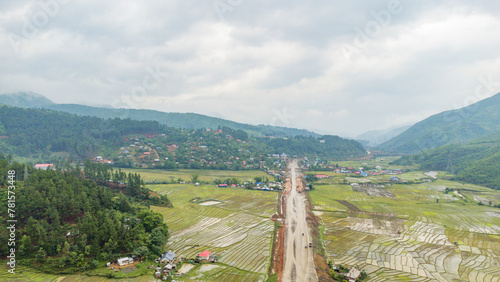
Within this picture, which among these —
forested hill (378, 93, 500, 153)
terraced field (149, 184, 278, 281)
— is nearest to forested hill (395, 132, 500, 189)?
forested hill (378, 93, 500, 153)

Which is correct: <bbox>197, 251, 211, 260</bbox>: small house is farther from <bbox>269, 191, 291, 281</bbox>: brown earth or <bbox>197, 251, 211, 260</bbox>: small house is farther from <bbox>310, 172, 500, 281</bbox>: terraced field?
<bbox>310, 172, 500, 281</bbox>: terraced field

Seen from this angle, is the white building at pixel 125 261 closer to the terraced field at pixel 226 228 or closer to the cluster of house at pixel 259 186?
the terraced field at pixel 226 228

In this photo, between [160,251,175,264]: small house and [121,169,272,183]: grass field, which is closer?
[160,251,175,264]: small house

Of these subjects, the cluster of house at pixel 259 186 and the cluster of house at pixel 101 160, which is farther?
the cluster of house at pixel 101 160

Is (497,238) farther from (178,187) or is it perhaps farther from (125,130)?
(125,130)

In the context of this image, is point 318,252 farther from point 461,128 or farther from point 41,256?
point 461,128

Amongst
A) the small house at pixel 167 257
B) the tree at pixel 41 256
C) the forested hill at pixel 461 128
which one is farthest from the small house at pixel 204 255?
the forested hill at pixel 461 128

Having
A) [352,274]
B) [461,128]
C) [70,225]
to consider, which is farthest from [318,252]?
[461,128]
